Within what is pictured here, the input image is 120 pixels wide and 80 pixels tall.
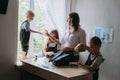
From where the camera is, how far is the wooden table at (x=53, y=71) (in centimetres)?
202

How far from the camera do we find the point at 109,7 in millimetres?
2510

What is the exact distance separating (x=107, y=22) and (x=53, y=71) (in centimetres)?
95

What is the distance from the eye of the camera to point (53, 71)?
2.12 m

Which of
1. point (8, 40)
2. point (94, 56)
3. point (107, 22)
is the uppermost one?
point (107, 22)

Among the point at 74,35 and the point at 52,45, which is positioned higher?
the point at 74,35

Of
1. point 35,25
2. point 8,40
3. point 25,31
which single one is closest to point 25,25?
point 25,31

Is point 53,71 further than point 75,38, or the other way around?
point 75,38

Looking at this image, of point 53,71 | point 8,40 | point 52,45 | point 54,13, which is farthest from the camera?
point 54,13

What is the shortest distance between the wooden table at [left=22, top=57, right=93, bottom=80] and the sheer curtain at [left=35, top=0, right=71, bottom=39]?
1.81ft

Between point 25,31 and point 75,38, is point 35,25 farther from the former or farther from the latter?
point 75,38

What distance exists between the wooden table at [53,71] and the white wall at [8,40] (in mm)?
177

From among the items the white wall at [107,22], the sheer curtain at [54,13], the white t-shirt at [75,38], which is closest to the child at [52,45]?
the sheer curtain at [54,13]

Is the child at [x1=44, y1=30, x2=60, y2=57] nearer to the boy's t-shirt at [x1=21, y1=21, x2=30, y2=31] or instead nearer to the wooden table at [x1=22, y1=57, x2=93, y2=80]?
the wooden table at [x1=22, y1=57, x2=93, y2=80]

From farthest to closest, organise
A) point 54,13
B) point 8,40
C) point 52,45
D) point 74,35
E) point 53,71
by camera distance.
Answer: point 54,13, point 52,45, point 8,40, point 74,35, point 53,71
